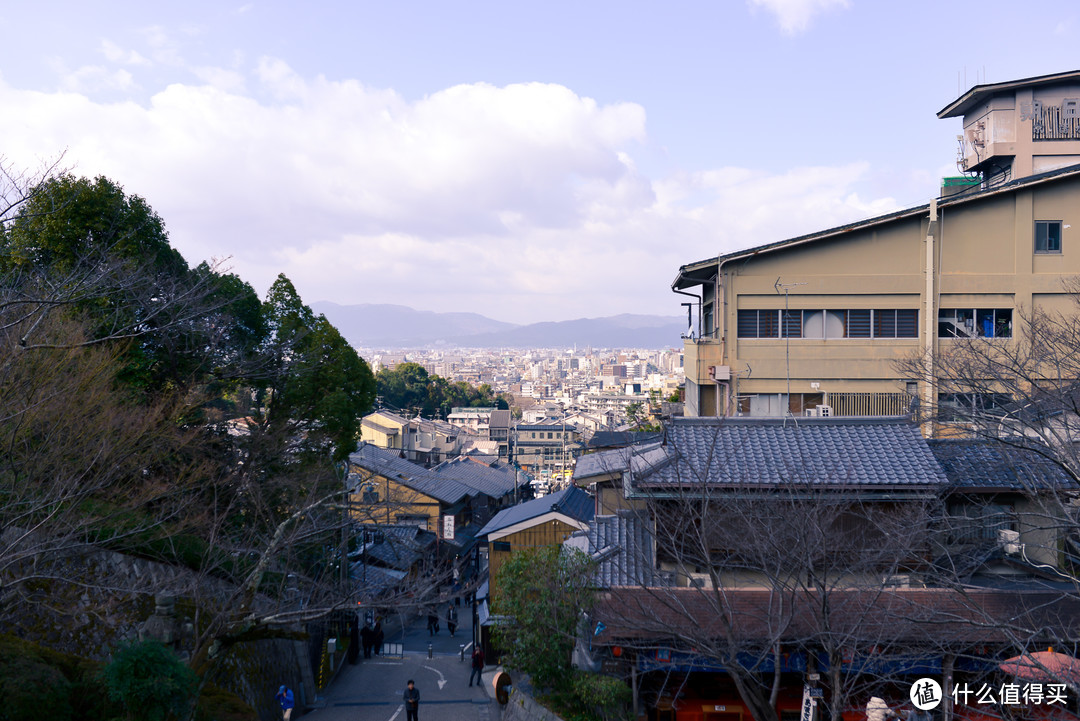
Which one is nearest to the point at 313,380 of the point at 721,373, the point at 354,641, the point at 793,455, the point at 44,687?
the point at 354,641

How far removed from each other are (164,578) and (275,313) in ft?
31.8

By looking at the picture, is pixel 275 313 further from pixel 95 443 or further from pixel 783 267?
pixel 783 267

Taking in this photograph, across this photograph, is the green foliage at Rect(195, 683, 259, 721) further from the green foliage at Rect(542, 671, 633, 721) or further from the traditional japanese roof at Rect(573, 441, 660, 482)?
the traditional japanese roof at Rect(573, 441, 660, 482)

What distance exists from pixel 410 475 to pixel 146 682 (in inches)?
1094

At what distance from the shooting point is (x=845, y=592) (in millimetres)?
9141

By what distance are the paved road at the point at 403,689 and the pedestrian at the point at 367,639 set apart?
92cm

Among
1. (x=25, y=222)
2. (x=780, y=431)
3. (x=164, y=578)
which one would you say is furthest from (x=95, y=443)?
(x=780, y=431)

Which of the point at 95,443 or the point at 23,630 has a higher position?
the point at 95,443

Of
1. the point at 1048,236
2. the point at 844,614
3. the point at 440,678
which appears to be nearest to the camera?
the point at 844,614

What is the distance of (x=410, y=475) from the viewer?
3556 centimetres

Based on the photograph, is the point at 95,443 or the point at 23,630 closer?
the point at 23,630

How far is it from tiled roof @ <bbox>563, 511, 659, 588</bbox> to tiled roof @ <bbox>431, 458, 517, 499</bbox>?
25173mm

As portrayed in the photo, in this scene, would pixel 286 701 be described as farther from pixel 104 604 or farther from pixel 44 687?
pixel 44 687

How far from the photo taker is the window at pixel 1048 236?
17828mm
